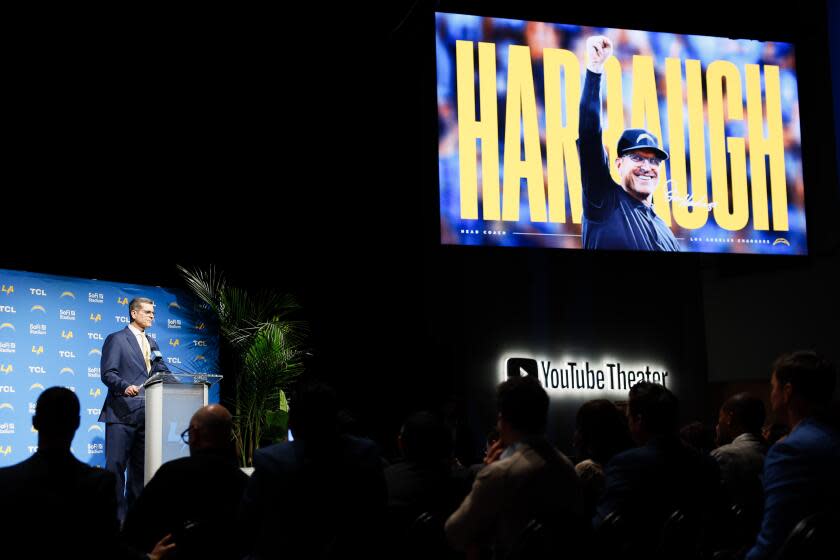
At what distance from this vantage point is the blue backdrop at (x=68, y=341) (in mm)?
7902

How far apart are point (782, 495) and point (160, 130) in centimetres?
737

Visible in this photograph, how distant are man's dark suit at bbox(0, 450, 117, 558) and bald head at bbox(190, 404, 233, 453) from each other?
70 cm

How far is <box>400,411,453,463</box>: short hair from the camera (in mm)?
3850

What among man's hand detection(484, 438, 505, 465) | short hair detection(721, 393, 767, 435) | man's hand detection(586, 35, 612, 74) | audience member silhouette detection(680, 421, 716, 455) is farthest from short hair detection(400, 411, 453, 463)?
man's hand detection(586, 35, 612, 74)

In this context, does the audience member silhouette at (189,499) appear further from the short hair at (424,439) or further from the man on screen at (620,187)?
the man on screen at (620,187)

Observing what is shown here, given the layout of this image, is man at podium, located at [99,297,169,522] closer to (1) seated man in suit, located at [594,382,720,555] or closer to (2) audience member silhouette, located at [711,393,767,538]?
(2) audience member silhouette, located at [711,393,767,538]

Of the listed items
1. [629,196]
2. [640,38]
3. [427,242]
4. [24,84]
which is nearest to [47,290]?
[24,84]

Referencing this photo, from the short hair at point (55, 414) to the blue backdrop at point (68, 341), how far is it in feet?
17.3

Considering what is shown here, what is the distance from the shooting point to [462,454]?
5.92 metres

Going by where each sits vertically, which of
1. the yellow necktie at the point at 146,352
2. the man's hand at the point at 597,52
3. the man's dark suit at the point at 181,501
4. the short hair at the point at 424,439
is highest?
the man's hand at the point at 597,52

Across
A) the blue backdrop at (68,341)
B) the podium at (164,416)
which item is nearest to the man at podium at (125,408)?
the podium at (164,416)

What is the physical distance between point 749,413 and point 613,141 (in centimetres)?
515

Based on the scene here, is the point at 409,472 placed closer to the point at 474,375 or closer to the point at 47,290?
the point at 47,290

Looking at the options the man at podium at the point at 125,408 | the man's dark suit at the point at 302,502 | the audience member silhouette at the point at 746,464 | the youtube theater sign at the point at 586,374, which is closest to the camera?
the man's dark suit at the point at 302,502
